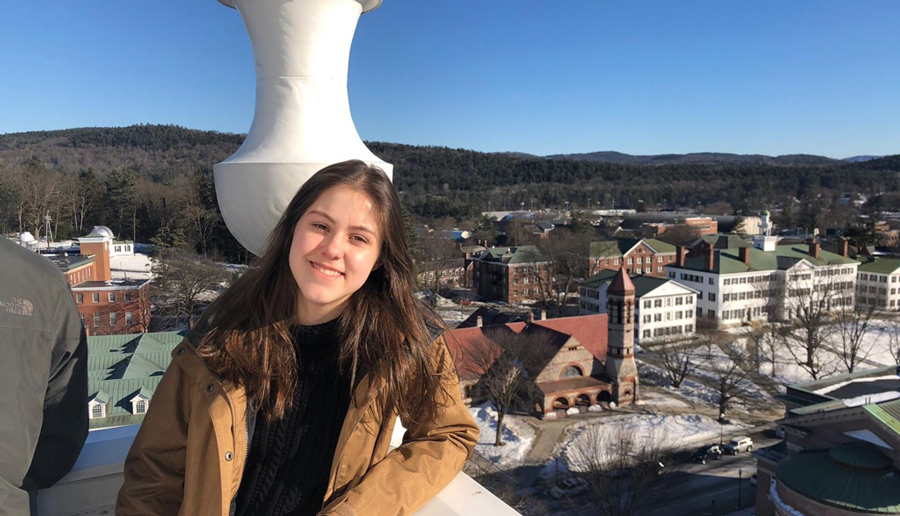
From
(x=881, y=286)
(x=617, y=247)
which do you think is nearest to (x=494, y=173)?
(x=617, y=247)

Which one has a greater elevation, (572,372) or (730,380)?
(572,372)

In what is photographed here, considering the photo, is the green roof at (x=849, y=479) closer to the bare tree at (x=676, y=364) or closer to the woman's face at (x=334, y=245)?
the bare tree at (x=676, y=364)

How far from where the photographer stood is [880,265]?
36219 millimetres

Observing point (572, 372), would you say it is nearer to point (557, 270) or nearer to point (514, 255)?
point (514, 255)

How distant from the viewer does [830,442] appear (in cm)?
1195

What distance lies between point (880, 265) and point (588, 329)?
78.8ft

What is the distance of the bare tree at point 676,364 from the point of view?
883 inches

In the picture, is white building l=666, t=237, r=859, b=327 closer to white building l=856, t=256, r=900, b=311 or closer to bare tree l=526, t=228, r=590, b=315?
white building l=856, t=256, r=900, b=311

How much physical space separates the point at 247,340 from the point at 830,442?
42.8 ft

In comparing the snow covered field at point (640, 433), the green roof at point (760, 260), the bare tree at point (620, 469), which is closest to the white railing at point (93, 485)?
the bare tree at point (620, 469)

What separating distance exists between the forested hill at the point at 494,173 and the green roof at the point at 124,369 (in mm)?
50237

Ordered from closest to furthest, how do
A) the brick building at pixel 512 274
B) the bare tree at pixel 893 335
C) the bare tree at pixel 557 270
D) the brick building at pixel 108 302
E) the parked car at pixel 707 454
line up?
1. the parked car at pixel 707 454
2. the brick building at pixel 108 302
3. the bare tree at pixel 893 335
4. the bare tree at pixel 557 270
5. the brick building at pixel 512 274

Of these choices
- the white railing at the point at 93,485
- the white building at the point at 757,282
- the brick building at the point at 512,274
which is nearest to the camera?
the white railing at the point at 93,485

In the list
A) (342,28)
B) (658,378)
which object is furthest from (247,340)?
(658,378)
